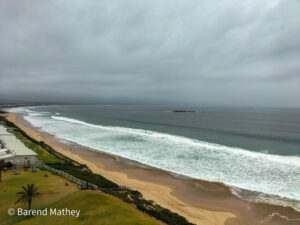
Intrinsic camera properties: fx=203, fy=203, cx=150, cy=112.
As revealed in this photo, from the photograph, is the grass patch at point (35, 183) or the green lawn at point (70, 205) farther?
the grass patch at point (35, 183)

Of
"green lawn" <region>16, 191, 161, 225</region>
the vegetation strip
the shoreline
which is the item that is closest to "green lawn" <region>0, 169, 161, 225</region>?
"green lawn" <region>16, 191, 161, 225</region>

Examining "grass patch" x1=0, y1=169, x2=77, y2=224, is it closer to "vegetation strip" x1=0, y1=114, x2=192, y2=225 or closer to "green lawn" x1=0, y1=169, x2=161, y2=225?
"green lawn" x1=0, y1=169, x2=161, y2=225

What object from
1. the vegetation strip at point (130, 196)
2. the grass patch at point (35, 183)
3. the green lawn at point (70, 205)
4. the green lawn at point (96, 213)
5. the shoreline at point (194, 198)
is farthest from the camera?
the shoreline at point (194, 198)

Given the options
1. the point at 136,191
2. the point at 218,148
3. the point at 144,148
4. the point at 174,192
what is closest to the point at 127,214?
the point at 136,191

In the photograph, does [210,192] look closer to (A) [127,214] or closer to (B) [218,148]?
(A) [127,214]

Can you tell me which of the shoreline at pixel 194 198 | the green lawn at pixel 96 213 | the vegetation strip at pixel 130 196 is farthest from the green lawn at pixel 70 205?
the shoreline at pixel 194 198

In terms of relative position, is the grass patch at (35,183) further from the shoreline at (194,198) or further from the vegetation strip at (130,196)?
the shoreline at (194,198)
